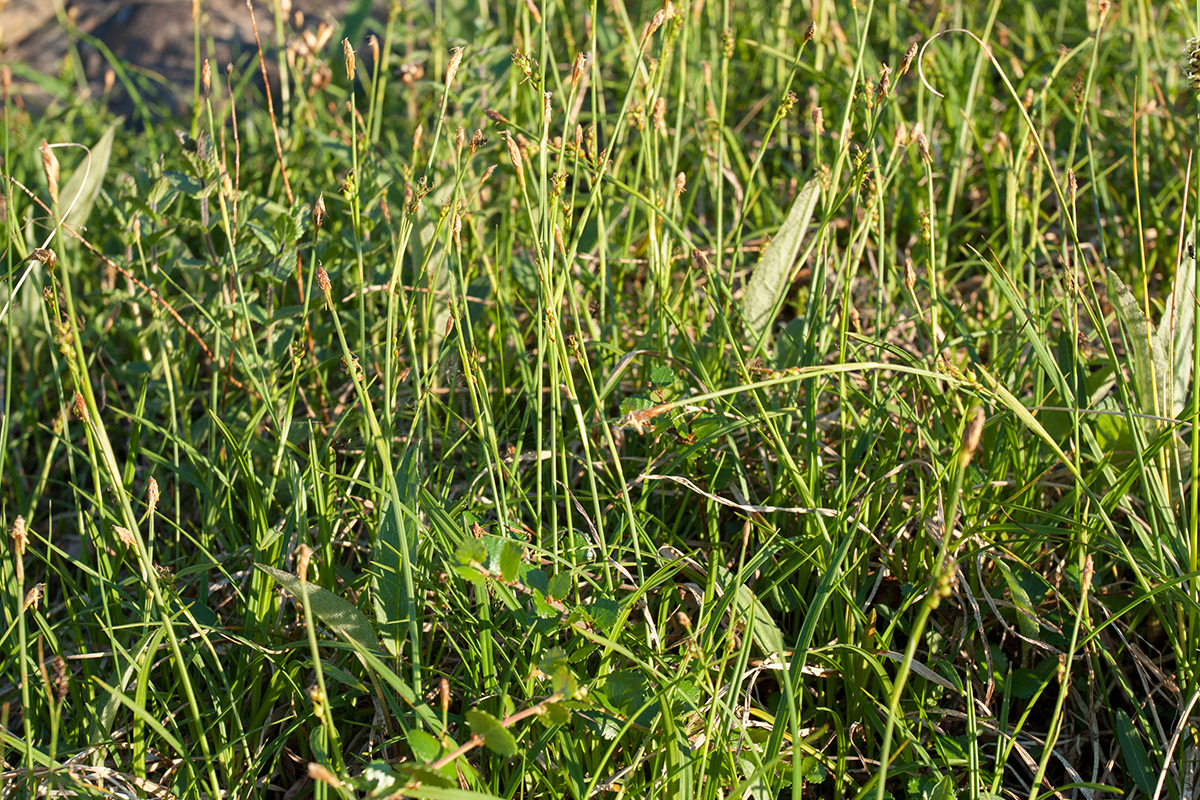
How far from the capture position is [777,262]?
1.36 m

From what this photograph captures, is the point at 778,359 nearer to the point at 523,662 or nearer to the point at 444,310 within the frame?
the point at 444,310

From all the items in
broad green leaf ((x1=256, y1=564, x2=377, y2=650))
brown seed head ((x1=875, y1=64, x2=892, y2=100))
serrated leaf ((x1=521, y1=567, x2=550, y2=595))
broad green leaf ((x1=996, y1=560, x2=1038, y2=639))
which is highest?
brown seed head ((x1=875, y1=64, x2=892, y2=100))

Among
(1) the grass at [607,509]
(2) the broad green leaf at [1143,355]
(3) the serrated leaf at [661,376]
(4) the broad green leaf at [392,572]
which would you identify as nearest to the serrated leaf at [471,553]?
(1) the grass at [607,509]

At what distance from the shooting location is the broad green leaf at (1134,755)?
3.09ft

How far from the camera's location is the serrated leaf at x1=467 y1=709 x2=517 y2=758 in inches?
29.5

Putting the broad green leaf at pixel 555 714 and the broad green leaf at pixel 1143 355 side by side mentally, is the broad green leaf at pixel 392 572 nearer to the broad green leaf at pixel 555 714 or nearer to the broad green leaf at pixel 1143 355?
the broad green leaf at pixel 555 714

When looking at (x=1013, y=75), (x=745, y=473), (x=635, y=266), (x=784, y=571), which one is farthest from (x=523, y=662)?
(x=1013, y=75)

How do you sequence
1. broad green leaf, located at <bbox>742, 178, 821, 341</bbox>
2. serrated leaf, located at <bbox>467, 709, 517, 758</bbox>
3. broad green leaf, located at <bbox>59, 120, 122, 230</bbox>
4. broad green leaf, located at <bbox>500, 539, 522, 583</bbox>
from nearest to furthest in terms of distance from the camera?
serrated leaf, located at <bbox>467, 709, 517, 758</bbox> < broad green leaf, located at <bbox>500, 539, 522, 583</bbox> < broad green leaf, located at <bbox>742, 178, 821, 341</bbox> < broad green leaf, located at <bbox>59, 120, 122, 230</bbox>

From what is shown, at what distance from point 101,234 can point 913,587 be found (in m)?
1.65

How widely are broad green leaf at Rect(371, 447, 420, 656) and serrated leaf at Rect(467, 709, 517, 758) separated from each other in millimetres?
215

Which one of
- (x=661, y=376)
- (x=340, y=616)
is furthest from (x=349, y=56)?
(x=340, y=616)

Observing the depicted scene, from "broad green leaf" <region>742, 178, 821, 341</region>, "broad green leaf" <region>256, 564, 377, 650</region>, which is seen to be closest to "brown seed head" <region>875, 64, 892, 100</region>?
"broad green leaf" <region>742, 178, 821, 341</region>

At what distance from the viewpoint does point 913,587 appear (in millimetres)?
1044

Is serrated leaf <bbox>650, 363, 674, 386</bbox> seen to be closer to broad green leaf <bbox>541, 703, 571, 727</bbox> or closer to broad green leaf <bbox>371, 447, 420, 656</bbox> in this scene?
broad green leaf <bbox>371, 447, 420, 656</bbox>
